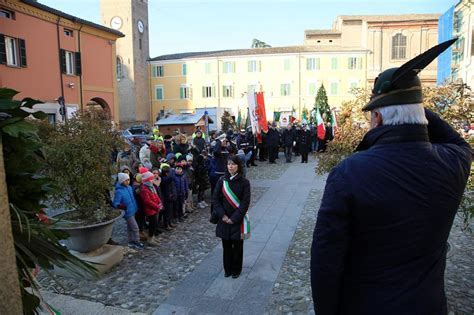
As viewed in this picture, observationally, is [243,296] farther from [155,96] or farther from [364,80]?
[155,96]

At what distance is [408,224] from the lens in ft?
5.26

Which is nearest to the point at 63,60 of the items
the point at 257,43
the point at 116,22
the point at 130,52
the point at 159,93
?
the point at 130,52

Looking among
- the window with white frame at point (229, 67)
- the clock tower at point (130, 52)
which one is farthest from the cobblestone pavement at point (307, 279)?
the clock tower at point (130, 52)

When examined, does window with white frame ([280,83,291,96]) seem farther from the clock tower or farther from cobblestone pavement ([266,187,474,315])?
cobblestone pavement ([266,187,474,315])

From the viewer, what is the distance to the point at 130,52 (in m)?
49.0

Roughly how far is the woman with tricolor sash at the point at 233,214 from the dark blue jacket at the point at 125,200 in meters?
1.64

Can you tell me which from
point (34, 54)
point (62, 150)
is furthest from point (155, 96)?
point (62, 150)

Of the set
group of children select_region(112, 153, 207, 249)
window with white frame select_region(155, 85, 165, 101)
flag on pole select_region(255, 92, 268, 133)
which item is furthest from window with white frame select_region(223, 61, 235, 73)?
group of children select_region(112, 153, 207, 249)

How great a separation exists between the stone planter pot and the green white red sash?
169cm

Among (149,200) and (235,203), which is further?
(149,200)

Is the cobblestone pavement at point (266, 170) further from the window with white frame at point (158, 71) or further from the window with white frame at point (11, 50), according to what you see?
the window with white frame at point (158, 71)

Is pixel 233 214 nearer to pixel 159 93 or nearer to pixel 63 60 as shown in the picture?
pixel 63 60

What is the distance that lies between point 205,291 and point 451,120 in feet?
12.0

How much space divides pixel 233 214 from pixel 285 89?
4508 centimetres
